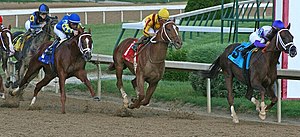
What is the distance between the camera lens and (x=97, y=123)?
1088 cm

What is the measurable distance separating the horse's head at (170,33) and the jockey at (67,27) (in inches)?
63.9

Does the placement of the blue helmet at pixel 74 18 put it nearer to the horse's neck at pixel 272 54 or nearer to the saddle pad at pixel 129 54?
the saddle pad at pixel 129 54

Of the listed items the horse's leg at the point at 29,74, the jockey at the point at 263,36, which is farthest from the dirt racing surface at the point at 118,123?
the jockey at the point at 263,36

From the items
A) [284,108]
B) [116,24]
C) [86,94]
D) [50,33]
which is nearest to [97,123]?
[284,108]

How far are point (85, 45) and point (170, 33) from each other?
1.35 meters

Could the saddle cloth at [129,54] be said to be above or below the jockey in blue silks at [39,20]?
below

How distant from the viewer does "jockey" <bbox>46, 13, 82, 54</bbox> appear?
12.6 metres

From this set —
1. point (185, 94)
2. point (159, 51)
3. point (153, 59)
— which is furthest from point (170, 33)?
point (185, 94)

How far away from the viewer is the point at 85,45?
1207cm

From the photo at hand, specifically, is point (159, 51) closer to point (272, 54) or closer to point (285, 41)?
point (272, 54)

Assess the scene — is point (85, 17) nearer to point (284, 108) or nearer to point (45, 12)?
point (45, 12)

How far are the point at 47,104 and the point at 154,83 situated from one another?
2.64 meters

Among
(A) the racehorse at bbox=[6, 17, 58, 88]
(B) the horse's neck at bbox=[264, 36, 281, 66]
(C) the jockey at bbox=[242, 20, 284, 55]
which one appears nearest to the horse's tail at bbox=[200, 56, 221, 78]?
(C) the jockey at bbox=[242, 20, 284, 55]

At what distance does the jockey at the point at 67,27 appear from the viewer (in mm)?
12633
